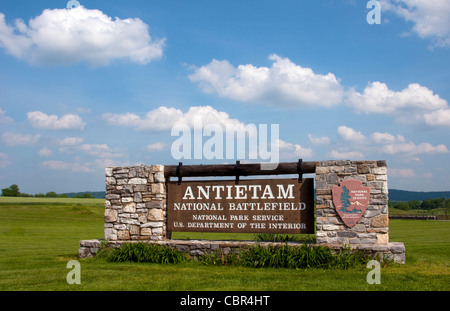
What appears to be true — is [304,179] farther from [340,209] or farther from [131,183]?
[131,183]

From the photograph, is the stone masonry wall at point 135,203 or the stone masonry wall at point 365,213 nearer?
the stone masonry wall at point 365,213

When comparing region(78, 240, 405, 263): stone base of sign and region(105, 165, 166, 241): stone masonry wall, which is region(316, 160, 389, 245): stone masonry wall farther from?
region(105, 165, 166, 241): stone masonry wall

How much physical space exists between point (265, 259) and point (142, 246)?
3446 millimetres

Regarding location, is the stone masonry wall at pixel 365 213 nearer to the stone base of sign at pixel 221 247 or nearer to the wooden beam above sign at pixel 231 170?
the stone base of sign at pixel 221 247

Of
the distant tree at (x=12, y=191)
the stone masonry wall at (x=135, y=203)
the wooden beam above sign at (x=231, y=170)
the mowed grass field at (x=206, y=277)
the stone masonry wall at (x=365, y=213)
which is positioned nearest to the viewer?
the mowed grass field at (x=206, y=277)

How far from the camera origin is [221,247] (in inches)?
423

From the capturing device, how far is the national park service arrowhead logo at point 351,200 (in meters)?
10.1

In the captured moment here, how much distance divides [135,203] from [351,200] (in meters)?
5.95

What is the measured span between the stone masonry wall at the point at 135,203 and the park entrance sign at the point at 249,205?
0.03 m

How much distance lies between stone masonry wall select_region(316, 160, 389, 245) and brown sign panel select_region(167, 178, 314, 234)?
409 millimetres

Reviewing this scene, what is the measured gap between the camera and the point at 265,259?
9945 mm

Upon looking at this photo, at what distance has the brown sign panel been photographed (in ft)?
35.1

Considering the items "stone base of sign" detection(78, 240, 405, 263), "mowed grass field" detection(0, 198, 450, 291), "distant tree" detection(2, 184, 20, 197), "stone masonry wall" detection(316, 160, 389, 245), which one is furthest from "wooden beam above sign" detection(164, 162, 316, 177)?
"distant tree" detection(2, 184, 20, 197)

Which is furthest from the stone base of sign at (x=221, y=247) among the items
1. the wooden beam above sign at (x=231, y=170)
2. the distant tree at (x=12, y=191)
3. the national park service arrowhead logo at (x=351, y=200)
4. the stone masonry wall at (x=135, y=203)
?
the distant tree at (x=12, y=191)
